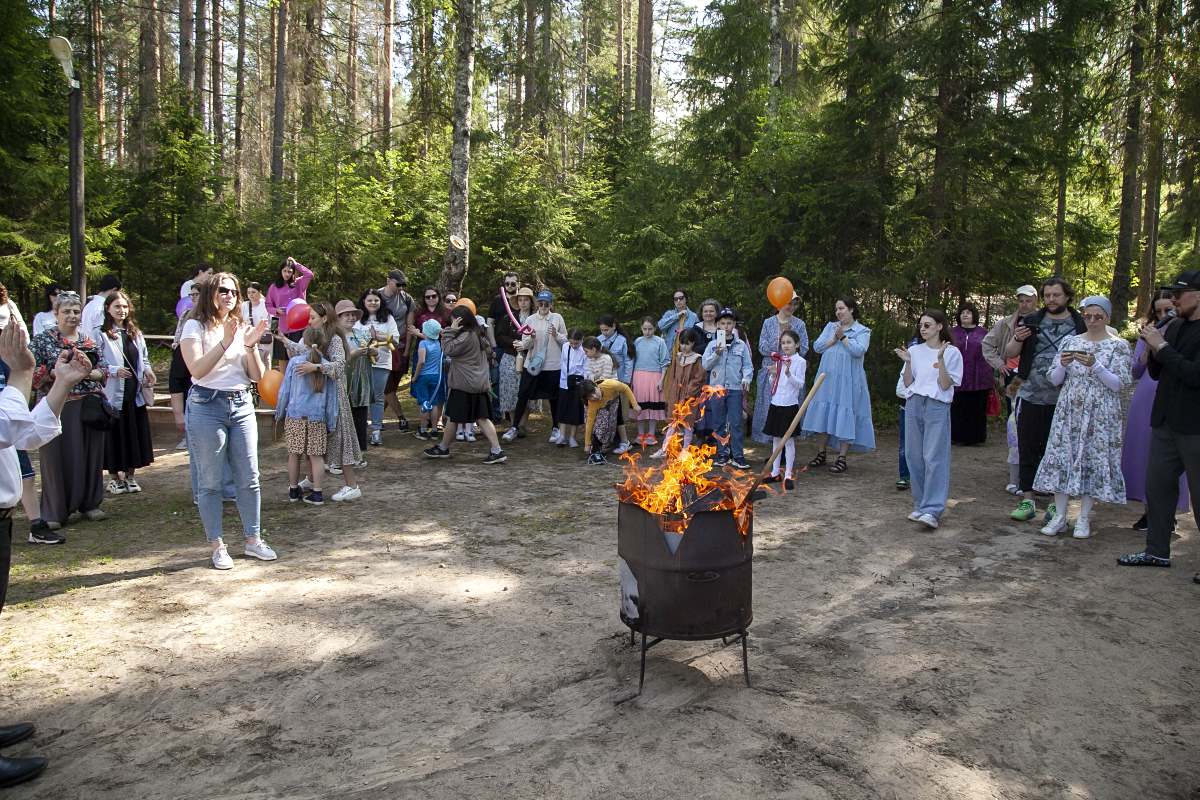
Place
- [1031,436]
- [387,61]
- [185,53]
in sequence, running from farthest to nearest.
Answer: [387,61]
[185,53]
[1031,436]

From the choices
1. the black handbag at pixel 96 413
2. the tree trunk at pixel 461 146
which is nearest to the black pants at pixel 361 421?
the black handbag at pixel 96 413

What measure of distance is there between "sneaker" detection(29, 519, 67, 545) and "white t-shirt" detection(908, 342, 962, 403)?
23.9 ft

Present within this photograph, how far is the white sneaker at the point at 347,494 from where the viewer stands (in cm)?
816

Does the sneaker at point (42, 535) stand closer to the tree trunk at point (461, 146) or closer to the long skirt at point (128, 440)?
the long skirt at point (128, 440)

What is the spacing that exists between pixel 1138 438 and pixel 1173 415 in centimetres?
188

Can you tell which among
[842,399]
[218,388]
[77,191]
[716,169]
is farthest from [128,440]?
[716,169]

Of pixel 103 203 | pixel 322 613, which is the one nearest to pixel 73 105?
pixel 103 203

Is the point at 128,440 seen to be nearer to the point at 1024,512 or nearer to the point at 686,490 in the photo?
the point at 686,490

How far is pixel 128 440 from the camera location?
8000 millimetres

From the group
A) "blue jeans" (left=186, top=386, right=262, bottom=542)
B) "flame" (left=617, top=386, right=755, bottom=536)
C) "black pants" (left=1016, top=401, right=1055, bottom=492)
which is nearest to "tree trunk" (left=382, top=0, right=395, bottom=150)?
"blue jeans" (left=186, top=386, right=262, bottom=542)

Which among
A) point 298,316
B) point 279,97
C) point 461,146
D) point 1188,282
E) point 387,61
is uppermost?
point 387,61

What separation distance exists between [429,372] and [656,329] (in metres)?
3.14

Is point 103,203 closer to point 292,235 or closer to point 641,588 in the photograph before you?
point 292,235

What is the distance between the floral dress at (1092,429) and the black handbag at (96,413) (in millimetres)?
8087
